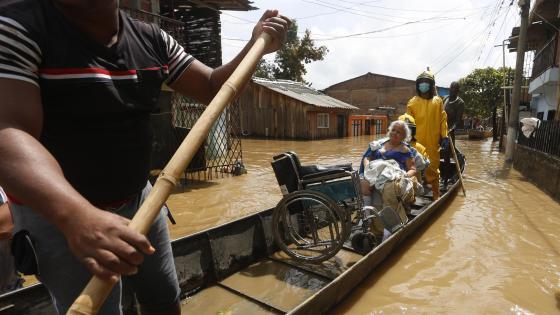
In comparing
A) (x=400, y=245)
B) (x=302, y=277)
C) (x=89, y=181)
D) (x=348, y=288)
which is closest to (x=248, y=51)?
(x=89, y=181)

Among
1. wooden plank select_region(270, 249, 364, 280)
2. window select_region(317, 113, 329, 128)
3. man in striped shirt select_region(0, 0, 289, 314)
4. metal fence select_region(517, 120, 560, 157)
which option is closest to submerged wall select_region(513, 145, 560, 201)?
metal fence select_region(517, 120, 560, 157)

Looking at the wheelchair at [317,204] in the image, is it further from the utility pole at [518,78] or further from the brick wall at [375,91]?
the brick wall at [375,91]

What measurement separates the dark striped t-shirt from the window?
2243 centimetres

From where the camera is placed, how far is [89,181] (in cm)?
127

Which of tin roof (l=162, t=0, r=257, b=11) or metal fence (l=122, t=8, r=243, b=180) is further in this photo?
tin roof (l=162, t=0, r=257, b=11)

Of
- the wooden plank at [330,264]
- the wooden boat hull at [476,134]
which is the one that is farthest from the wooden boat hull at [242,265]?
the wooden boat hull at [476,134]

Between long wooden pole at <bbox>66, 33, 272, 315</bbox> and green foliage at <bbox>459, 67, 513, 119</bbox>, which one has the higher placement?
green foliage at <bbox>459, 67, 513, 119</bbox>

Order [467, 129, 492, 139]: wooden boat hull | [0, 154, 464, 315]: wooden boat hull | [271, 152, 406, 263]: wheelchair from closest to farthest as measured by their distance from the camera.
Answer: [0, 154, 464, 315]: wooden boat hull → [271, 152, 406, 263]: wheelchair → [467, 129, 492, 139]: wooden boat hull

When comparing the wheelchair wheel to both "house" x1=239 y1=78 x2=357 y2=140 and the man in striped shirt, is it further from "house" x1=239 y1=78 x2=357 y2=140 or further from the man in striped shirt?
"house" x1=239 y1=78 x2=357 y2=140

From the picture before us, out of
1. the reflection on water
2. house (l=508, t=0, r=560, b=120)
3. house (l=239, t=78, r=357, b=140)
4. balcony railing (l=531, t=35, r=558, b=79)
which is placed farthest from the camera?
house (l=239, t=78, r=357, b=140)

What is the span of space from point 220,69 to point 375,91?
1560 inches

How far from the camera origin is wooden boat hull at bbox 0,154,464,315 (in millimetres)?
2797

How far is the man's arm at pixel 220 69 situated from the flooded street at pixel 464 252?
253cm

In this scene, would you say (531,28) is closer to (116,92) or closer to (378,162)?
(378,162)
